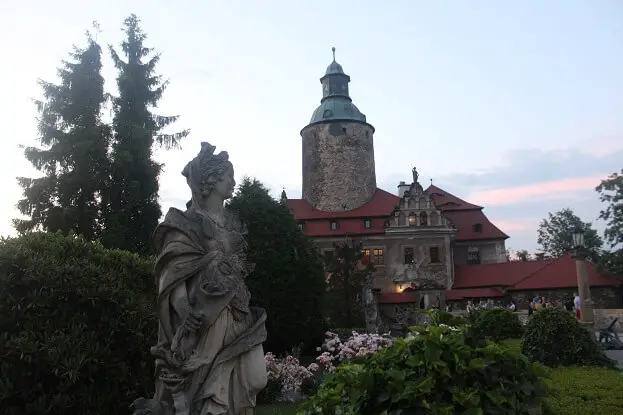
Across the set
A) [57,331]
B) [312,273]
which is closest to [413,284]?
[312,273]

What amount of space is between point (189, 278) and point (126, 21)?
27955mm

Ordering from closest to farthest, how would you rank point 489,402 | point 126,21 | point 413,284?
point 489,402 → point 126,21 → point 413,284

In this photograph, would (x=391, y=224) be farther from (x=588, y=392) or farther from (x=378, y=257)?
(x=588, y=392)

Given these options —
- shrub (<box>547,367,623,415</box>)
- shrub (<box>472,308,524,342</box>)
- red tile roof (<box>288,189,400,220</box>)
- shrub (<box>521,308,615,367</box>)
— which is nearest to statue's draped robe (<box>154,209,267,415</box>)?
shrub (<box>547,367,623,415</box>)

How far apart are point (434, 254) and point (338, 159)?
13.1 m

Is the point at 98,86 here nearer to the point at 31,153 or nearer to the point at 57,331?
the point at 31,153

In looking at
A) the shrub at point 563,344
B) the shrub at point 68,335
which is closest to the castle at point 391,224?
the shrub at point 563,344

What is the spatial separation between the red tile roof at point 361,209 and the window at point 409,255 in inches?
159

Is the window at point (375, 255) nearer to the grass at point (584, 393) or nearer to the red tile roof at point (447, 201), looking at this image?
the red tile roof at point (447, 201)

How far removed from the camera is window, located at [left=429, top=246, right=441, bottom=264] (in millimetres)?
44875

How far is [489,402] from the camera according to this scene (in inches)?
136

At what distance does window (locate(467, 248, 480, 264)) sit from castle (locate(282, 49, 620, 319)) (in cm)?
7

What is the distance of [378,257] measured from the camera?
46.3m

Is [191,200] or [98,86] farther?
[98,86]
